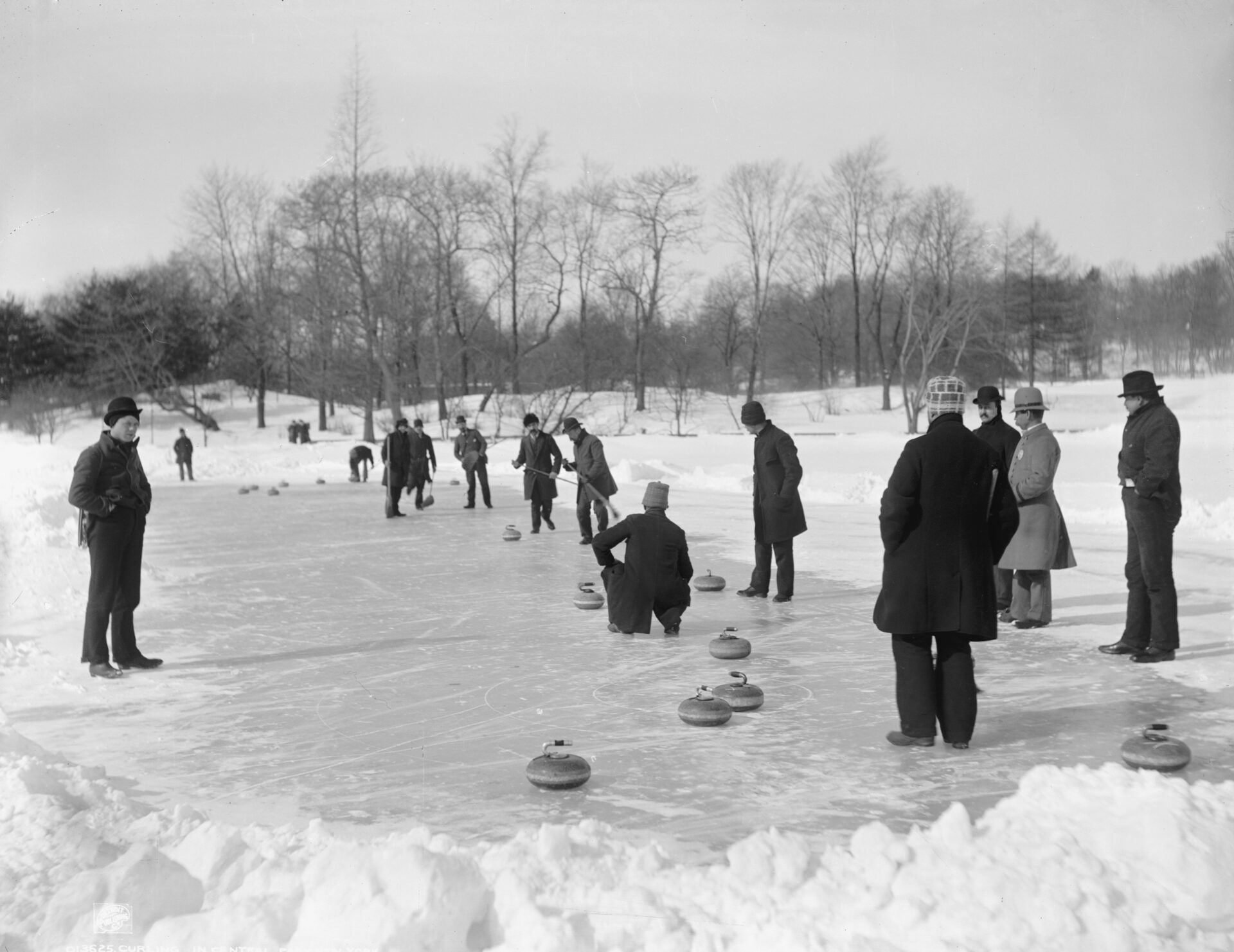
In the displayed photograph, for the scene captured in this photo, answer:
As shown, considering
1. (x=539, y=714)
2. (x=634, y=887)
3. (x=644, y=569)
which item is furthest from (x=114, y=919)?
(x=644, y=569)

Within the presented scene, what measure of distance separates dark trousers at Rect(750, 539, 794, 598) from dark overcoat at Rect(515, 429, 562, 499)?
17.0 feet

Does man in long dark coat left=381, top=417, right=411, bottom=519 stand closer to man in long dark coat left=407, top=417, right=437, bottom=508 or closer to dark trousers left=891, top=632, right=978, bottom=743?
man in long dark coat left=407, top=417, right=437, bottom=508

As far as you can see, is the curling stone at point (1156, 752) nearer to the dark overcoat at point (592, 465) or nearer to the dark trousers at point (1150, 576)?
the dark trousers at point (1150, 576)

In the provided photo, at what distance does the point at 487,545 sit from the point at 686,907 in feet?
34.3

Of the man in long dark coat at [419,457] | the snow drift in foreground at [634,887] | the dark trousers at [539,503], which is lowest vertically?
Answer: the snow drift in foreground at [634,887]

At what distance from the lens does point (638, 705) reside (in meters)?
6.05

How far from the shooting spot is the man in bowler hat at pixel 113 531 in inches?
258

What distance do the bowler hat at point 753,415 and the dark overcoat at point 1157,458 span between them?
2841mm

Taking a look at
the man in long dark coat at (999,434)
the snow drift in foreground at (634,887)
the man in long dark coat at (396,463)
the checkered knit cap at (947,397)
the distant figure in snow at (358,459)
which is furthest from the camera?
the distant figure in snow at (358,459)

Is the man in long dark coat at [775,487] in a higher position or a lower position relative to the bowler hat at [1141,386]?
lower

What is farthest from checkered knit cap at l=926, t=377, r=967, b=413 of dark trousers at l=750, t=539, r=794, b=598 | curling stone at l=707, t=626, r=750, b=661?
Answer: dark trousers at l=750, t=539, r=794, b=598

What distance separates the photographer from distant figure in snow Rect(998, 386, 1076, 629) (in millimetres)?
7578

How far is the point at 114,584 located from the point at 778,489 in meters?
4.96

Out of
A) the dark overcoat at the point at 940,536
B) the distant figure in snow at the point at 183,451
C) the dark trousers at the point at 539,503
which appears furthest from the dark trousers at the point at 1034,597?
the distant figure in snow at the point at 183,451
